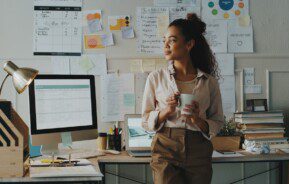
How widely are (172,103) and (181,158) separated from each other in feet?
0.92

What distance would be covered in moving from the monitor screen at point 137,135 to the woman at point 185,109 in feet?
2.41

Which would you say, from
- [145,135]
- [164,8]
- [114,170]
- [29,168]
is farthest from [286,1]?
[29,168]

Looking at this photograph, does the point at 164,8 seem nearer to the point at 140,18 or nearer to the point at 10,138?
the point at 140,18

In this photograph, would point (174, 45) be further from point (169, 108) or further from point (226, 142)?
point (226, 142)

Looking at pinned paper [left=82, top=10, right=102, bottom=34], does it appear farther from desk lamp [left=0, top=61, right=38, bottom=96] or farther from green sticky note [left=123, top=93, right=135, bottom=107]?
desk lamp [left=0, top=61, right=38, bottom=96]

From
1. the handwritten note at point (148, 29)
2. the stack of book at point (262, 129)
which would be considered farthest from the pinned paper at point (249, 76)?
the handwritten note at point (148, 29)

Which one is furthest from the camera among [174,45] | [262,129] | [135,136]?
[262,129]

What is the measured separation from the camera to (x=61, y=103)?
8.40 feet

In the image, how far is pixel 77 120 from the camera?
8.63 ft

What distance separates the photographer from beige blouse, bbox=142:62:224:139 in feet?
6.93

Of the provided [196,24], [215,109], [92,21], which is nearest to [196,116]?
[215,109]

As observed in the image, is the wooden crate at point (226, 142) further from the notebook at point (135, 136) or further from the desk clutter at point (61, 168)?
the desk clutter at point (61, 168)

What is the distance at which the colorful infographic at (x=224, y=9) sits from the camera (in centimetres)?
326

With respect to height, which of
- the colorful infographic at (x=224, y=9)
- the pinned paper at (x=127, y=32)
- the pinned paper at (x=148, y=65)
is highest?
the colorful infographic at (x=224, y=9)
